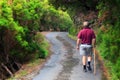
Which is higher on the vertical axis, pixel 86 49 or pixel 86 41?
pixel 86 41

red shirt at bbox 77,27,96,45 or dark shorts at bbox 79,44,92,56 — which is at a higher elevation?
red shirt at bbox 77,27,96,45

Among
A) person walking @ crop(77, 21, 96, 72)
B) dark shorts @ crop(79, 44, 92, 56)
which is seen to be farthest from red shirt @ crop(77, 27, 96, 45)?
dark shorts @ crop(79, 44, 92, 56)

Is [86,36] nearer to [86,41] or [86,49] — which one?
[86,41]

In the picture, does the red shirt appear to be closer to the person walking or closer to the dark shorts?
the person walking

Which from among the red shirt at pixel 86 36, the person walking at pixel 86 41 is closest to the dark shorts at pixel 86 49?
the person walking at pixel 86 41

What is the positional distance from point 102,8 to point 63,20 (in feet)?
162

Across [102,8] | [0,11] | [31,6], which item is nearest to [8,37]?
[0,11]

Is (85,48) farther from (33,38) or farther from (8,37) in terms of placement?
(33,38)

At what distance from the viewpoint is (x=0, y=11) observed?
1703 cm

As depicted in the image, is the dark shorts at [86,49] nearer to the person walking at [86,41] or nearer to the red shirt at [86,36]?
the person walking at [86,41]

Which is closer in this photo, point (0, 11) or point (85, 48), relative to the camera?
point (85, 48)

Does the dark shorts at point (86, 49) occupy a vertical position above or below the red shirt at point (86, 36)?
below


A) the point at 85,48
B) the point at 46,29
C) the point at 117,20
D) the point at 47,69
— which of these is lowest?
the point at 46,29

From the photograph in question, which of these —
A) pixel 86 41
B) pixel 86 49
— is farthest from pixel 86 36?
pixel 86 49
